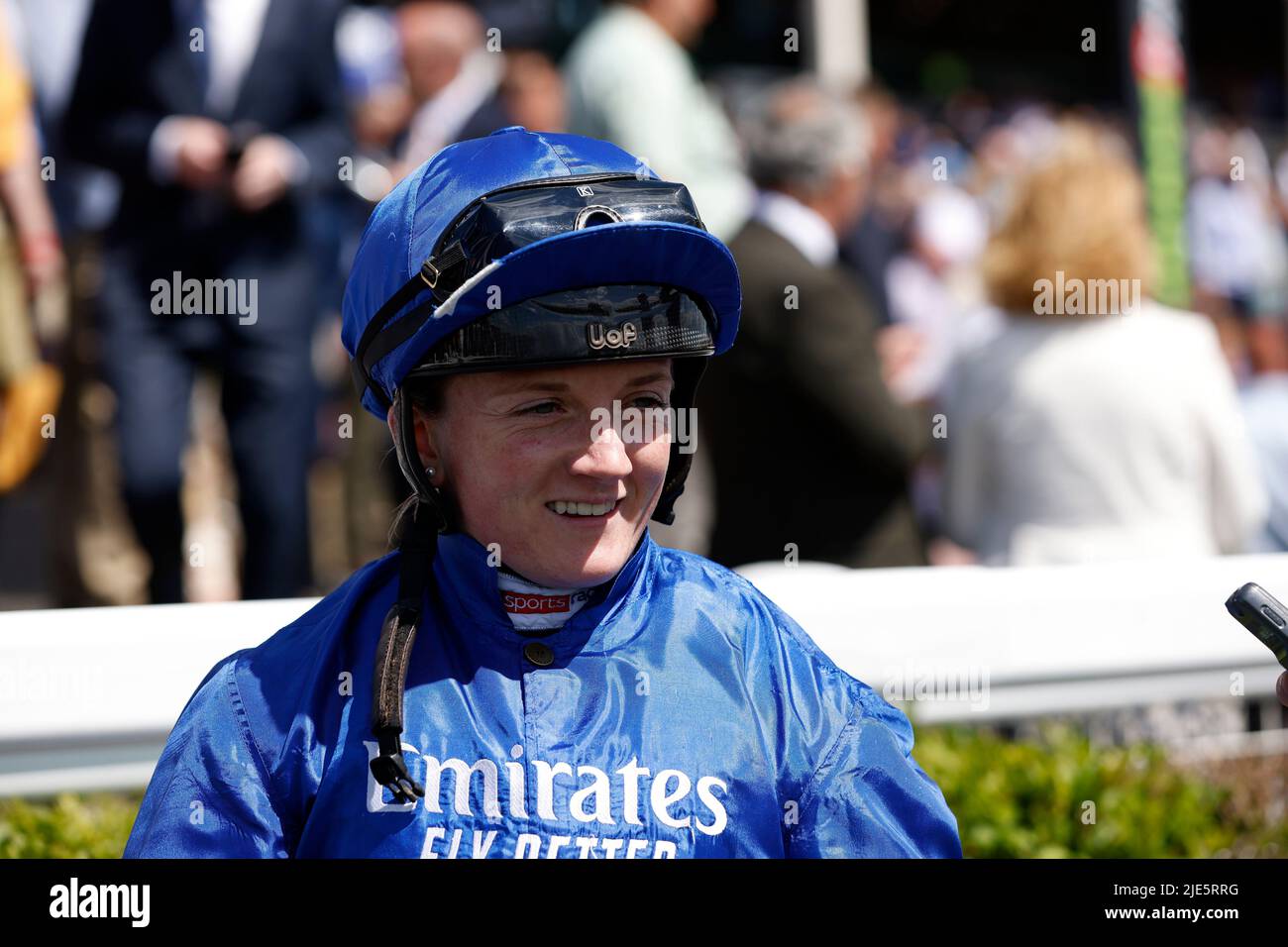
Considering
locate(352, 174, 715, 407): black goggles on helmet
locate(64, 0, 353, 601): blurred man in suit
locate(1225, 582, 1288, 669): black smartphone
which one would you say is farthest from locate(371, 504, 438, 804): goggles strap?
locate(64, 0, 353, 601): blurred man in suit

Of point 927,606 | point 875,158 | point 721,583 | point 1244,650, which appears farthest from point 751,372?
point 875,158

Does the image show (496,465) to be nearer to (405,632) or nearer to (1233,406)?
(405,632)

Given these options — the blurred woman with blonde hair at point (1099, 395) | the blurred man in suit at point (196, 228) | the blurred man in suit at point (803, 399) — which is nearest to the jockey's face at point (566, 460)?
the blurred man in suit at point (803, 399)

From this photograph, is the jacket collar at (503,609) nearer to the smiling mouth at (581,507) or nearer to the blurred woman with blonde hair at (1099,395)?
the smiling mouth at (581,507)

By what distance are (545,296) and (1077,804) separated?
171cm

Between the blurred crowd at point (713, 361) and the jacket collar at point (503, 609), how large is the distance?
232 centimetres

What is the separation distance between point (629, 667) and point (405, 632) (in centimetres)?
27

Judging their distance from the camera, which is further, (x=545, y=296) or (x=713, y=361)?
(x=713, y=361)

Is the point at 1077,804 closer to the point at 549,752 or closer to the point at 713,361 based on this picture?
the point at 549,752

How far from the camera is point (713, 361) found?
14.4ft

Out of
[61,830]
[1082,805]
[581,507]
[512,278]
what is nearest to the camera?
[512,278]

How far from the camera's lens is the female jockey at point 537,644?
191cm

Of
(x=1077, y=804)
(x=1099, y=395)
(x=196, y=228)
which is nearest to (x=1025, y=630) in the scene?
(x=1077, y=804)

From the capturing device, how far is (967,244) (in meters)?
8.09
